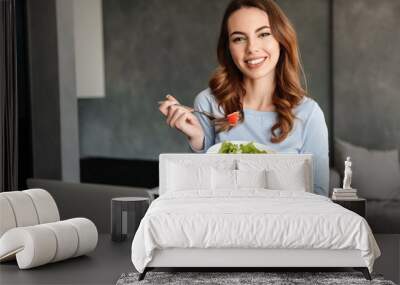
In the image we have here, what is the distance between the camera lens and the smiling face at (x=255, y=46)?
6.79 metres

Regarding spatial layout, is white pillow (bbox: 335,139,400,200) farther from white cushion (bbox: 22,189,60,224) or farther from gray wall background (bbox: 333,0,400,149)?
white cushion (bbox: 22,189,60,224)

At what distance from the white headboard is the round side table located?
242mm

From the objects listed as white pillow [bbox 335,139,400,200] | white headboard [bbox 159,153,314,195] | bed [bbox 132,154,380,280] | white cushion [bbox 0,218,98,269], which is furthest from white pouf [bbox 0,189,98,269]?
white pillow [bbox 335,139,400,200]

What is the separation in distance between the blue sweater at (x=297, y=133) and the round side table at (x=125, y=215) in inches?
41.1

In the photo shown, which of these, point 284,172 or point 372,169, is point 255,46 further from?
point 372,169

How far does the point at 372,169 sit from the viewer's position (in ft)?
23.7

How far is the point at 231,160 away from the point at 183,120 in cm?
100

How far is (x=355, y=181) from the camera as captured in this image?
23.8 feet

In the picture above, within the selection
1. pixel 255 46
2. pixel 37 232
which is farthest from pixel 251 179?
pixel 37 232

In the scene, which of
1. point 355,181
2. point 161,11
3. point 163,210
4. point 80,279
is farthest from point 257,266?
point 161,11

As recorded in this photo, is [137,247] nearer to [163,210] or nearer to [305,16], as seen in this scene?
[163,210]

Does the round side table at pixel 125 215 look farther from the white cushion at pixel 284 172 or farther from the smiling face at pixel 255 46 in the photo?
the smiling face at pixel 255 46

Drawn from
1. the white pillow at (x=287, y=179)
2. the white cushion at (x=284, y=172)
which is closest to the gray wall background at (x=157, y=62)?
the white cushion at (x=284, y=172)

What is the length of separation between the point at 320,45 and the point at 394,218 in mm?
1765
